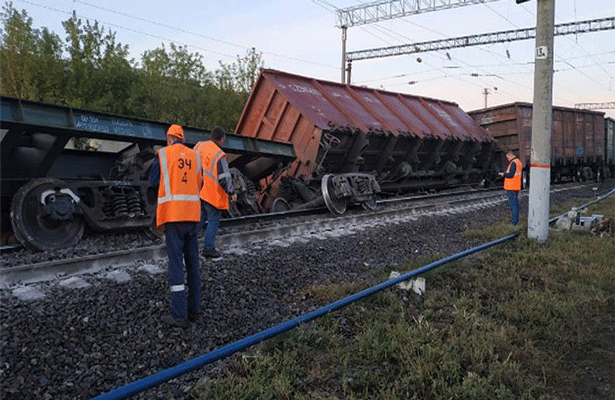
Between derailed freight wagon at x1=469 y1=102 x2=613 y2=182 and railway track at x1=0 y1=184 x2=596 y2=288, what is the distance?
5365mm

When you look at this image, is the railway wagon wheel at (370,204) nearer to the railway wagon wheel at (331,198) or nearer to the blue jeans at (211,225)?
the railway wagon wheel at (331,198)

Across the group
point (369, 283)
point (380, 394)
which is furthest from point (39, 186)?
point (380, 394)

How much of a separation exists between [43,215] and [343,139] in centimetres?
682

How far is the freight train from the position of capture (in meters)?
6.19

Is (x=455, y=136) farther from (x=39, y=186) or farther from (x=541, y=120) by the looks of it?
(x=39, y=186)

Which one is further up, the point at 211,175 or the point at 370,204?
the point at 211,175

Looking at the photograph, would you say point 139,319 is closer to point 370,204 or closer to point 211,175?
point 211,175

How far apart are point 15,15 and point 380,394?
867 inches

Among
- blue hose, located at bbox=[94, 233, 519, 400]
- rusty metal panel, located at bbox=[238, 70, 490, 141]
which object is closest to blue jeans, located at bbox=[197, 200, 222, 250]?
blue hose, located at bbox=[94, 233, 519, 400]

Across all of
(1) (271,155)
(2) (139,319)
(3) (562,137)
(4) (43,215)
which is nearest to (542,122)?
(1) (271,155)

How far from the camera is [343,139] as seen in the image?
1116 cm

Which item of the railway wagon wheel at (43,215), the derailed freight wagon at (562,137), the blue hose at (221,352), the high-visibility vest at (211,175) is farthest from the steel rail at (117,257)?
the derailed freight wagon at (562,137)

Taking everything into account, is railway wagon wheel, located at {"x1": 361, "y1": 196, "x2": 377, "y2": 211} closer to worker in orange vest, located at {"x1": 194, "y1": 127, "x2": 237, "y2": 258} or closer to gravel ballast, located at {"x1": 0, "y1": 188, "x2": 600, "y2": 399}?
gravel ballast, located at {"x1": 0, "y1": 188, "x2": 600, "y2": 399}

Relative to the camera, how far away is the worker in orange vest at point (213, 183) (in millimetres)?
5777
